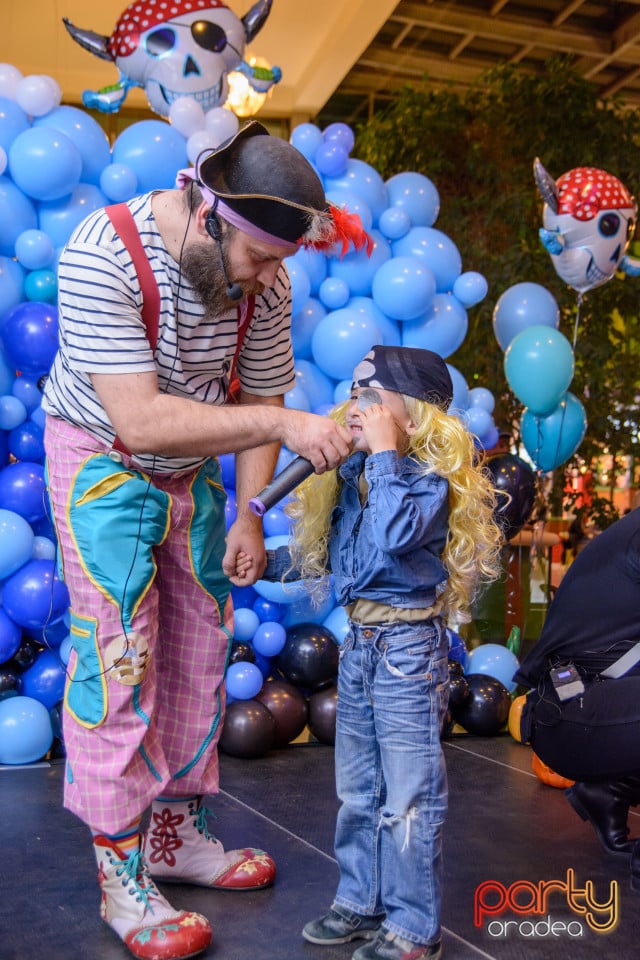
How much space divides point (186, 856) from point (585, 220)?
11.6ft

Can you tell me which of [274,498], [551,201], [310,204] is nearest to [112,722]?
[274,498]

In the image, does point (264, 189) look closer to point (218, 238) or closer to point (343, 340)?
point (218, 238)

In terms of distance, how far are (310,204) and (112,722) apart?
1013mm

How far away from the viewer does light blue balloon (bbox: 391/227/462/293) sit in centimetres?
400

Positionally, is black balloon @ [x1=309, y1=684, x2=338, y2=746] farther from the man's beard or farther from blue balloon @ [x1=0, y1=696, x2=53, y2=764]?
the man's beard

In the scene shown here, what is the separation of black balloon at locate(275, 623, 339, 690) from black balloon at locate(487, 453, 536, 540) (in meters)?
0.87

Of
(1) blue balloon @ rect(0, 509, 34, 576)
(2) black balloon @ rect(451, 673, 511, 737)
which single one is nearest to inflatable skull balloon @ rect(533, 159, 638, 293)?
(2) black balloon @ rect(451, 673, 511, 737)

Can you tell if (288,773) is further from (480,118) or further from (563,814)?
(480,118)

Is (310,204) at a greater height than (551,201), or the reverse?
(551,201)

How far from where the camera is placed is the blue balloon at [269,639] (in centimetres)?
349

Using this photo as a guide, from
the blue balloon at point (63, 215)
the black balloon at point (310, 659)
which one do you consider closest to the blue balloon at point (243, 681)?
the black balloon at point (310, 659)

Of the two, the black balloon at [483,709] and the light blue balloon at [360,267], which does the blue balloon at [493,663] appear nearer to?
the black balloon at [483,709]

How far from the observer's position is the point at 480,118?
712 cm

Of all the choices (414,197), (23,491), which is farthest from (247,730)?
(414,197)
